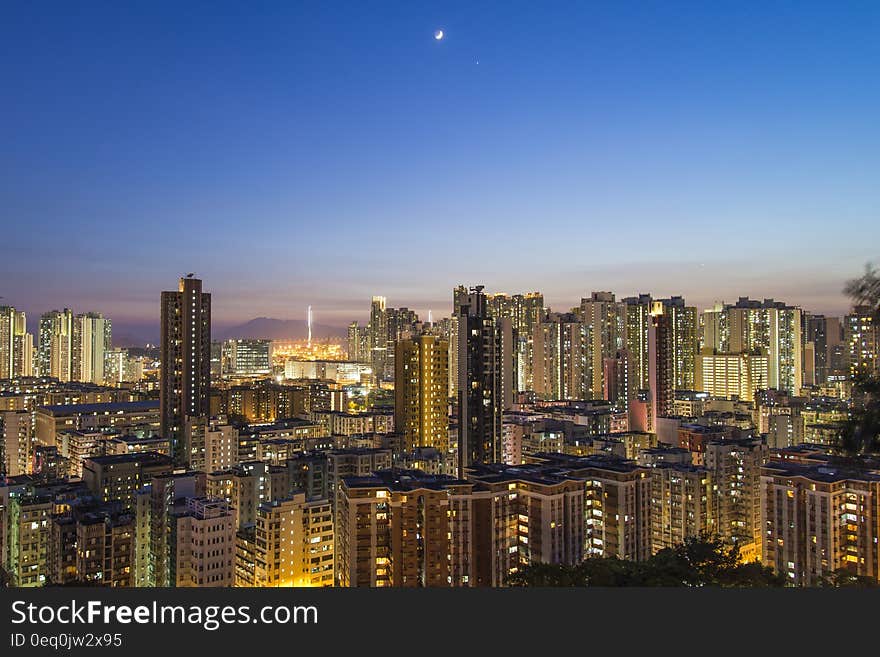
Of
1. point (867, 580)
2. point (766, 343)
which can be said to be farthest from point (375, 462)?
point (766, 343)

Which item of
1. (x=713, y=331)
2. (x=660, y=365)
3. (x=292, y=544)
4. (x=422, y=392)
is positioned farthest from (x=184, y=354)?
(x=713, y=331)

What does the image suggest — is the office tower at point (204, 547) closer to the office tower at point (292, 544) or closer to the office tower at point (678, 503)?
the office tower at point (292, 544)

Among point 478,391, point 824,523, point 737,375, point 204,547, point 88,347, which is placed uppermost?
point 88,347

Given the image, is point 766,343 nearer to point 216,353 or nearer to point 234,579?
point 234,579

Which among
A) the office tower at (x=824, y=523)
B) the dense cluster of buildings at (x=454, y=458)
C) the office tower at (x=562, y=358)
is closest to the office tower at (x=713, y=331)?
the dense cluster of buildings at (x=454, y=458)

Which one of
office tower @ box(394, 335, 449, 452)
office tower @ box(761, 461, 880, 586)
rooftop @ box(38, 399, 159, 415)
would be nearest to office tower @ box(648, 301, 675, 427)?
office tower @ box(394, 335, 449, 452)

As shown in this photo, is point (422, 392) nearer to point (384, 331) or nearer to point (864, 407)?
point (864, 407)
